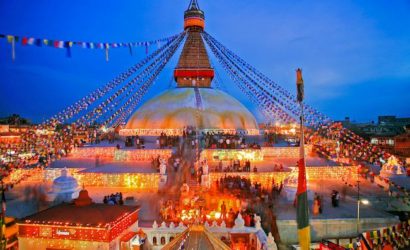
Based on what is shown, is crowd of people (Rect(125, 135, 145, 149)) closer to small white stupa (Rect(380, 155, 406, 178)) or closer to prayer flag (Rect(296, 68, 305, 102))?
small white stupa (Rect(380, 155, 406, 178))

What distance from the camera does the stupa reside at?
24.7 m

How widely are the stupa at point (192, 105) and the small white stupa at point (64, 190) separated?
10635 millimetres

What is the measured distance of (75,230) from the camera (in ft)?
23.8

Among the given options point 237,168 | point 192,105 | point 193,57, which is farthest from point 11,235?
point 193,57

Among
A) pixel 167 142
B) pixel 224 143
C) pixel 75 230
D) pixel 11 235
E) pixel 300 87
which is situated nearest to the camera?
pixel 300 87

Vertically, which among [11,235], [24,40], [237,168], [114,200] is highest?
[24,40]

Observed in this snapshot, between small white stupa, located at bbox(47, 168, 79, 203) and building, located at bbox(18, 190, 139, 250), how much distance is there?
5.52 meters

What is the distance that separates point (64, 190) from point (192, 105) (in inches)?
555

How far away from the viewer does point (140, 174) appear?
15.2 meters

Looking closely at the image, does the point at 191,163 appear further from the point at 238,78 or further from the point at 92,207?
the point at 92,207

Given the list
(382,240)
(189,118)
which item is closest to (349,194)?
(382,240)

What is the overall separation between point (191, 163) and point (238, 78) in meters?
7.27

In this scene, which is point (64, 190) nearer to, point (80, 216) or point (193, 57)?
point (80, 216)

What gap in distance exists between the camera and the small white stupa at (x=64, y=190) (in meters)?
12.9
